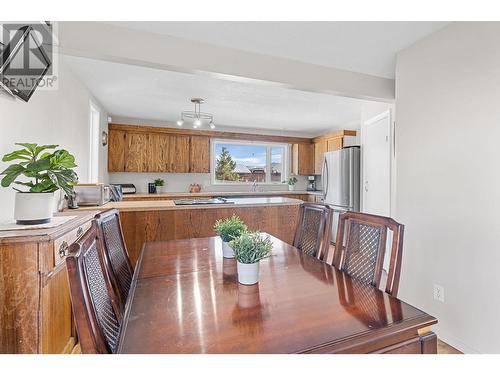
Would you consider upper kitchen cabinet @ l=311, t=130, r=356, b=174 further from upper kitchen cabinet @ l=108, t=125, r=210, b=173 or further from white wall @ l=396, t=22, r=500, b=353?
white wall @ l=396, t=22, r=500, b=353

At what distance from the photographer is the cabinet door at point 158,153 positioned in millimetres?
4957

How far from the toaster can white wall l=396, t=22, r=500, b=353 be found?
9.62ft

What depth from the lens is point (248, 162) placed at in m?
6.11

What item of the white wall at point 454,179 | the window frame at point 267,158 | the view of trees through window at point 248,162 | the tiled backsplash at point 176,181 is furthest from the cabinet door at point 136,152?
the white wall at point 454,179

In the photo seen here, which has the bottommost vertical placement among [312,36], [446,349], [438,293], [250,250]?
[446,349]

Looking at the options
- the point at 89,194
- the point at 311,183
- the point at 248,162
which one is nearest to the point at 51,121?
the point at 89,194

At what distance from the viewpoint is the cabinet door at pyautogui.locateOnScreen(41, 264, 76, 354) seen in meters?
1.39

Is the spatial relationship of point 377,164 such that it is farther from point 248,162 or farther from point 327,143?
point 248,162

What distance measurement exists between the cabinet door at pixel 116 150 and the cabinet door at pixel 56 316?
3330 millimetres

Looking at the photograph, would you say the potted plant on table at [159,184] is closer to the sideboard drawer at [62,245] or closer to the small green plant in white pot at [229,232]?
the sideboard drawer at [62,245]

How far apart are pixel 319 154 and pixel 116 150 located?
4109mm

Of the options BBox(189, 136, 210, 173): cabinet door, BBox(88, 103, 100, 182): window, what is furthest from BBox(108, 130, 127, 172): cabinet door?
BBox(189, 136, 210, 173): cabinet door

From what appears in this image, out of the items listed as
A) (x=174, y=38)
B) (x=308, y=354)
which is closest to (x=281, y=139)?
(x=174, y=38)

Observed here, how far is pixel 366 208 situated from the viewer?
3.91m
